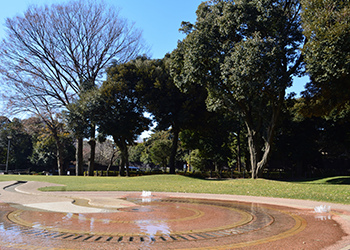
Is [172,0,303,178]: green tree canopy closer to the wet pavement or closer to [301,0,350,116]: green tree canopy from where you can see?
[301,0,350,116]: green tree canopy

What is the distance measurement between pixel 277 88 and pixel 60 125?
2967 centimetres

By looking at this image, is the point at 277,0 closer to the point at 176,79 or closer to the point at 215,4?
the point at 215,4

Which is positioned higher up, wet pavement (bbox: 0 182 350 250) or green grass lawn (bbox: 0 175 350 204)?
wet pavement (bbox: 0 182 350 250)

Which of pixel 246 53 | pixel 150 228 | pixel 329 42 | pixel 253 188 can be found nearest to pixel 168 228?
pixel 150 228

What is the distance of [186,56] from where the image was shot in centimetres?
2227

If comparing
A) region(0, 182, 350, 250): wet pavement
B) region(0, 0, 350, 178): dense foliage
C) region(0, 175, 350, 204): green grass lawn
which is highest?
region(0, 0, 350, 178): dense foliage

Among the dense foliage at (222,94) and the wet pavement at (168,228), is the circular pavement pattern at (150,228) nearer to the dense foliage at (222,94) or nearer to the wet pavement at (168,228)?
the wet pavement at (168,228)

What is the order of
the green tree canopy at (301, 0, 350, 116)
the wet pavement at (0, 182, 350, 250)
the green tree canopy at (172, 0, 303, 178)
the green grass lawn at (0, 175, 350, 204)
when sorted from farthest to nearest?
the green tree canopy at (172, 0, 303, 178) → the green tree canopy at (301, 0, 350, 116) → the green grass lawn at (0, 175, 350, 204) → the wet pavement at (0, 182, 350, 250)

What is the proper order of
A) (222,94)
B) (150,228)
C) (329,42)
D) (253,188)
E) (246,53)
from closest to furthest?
(150,228) < (329,42) < (253,188) < (246,53) < (222,94)

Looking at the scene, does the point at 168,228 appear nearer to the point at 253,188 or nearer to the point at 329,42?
A: the point at 253,188

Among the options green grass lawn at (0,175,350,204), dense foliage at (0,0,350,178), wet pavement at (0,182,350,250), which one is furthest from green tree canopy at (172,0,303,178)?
wet pavement at (0,182,350,250)

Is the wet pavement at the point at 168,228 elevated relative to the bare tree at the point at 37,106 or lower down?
lower down

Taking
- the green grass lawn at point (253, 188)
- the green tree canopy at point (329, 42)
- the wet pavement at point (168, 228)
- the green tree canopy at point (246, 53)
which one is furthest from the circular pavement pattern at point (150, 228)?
the green tree canopy at point (246, 53)

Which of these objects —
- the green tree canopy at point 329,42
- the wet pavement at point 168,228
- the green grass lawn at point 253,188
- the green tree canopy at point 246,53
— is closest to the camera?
the wet pavement at point 168,228
